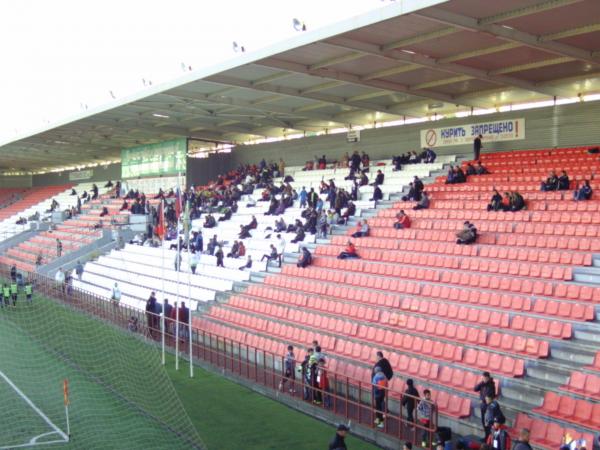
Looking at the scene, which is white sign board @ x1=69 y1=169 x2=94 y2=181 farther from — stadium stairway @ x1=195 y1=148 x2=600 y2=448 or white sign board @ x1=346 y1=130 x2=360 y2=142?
stadium stairway @ x1=195 y1=148 x2=600 y2=448

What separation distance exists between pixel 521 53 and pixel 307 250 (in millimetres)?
8563

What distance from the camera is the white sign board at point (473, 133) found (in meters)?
23.4

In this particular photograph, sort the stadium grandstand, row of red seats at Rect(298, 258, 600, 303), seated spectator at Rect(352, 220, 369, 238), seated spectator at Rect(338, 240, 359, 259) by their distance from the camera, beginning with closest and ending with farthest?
the stadium grandstand, row of red seats at Rect(298, 258, 600, 303), seated spectator at Rect(338, 240, 359, 259), seated spectator at Rect(352, 220, 369, 238)

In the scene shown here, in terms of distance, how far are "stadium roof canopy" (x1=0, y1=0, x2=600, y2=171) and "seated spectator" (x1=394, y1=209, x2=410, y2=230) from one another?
4.41 meters

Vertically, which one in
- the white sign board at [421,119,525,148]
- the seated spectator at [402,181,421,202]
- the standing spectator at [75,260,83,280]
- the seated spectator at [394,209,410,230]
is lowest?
the standing spectator at [75,260,83,280]

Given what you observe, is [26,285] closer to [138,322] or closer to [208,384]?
[138,322]

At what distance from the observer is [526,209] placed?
18094 millimetres

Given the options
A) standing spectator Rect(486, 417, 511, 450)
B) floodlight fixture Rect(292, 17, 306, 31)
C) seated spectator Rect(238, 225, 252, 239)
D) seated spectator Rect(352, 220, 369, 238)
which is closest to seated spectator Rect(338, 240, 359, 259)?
seated spectator Rect(352, 220, 369, 238)

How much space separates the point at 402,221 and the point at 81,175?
41191mm

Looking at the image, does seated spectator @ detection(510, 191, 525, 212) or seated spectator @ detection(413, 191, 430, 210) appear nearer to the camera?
seated spectator @ detection(510, 191, 525, 212)

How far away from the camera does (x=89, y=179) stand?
176ft

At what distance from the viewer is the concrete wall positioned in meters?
49.8

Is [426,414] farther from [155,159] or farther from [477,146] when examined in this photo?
[155,159]

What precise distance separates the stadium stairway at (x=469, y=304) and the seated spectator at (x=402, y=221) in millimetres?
265
